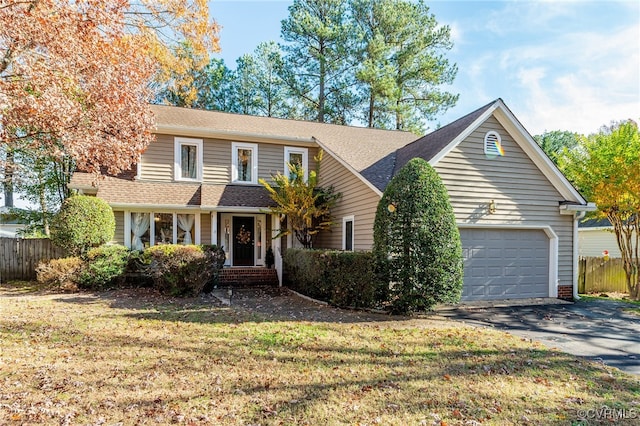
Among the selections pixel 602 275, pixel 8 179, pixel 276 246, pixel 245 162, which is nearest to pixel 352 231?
pixel 276 246

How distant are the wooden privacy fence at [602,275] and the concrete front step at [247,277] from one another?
39.1 ft

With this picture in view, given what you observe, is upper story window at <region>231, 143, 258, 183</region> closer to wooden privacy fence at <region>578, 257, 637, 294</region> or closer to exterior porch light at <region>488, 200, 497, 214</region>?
exterior porch light at <region>488, 200, 497, 214</region>

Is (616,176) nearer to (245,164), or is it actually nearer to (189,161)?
(245,164)

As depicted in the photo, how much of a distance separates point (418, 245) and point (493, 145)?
14.9 feet

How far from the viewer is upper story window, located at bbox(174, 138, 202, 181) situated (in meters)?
14.2

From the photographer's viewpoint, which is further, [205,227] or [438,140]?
[205,227]

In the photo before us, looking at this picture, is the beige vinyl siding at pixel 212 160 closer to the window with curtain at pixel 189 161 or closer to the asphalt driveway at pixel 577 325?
the window with curtain at pixel 189 161

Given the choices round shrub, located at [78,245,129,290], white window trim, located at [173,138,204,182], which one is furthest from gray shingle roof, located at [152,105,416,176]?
round shrub, located at [78,245,129,290]

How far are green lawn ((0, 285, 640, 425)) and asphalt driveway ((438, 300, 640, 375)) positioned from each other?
0.67m

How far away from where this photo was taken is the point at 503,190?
10625 mm

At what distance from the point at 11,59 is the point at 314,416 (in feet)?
29.9

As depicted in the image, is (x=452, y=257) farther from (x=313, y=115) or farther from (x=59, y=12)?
(x=313, y=115)

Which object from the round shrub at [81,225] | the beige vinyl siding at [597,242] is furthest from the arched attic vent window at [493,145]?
the beige vinyl siding at [597,242]

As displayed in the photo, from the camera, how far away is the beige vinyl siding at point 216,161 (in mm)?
14500
